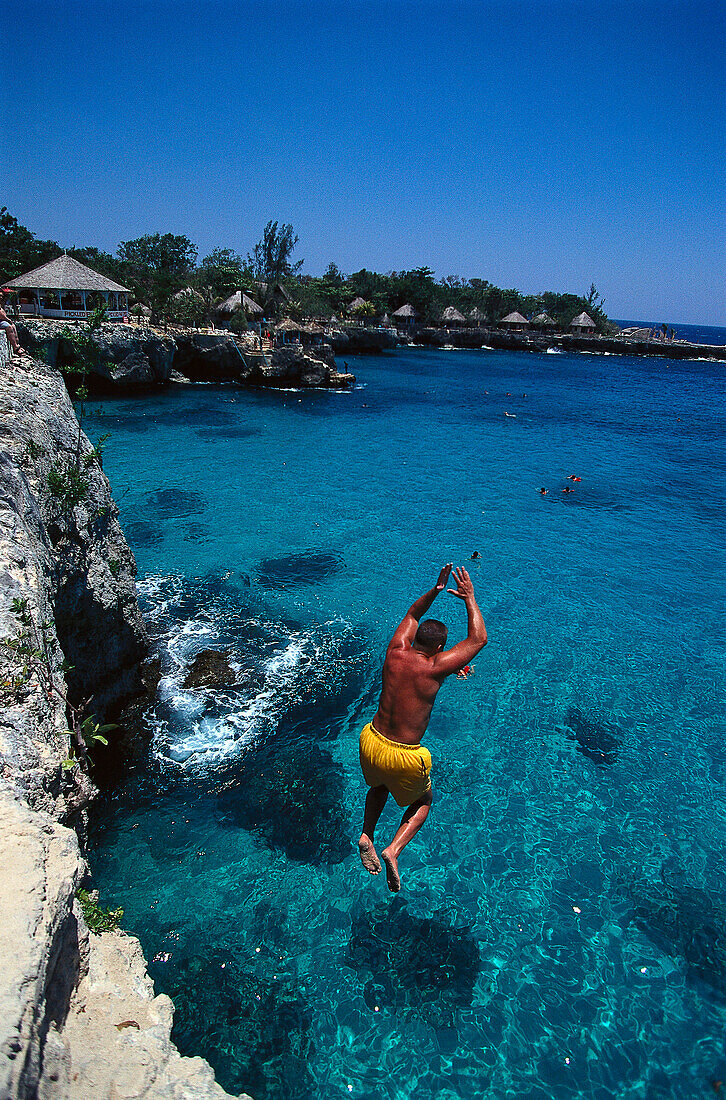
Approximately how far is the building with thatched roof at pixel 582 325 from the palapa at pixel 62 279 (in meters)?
78.3

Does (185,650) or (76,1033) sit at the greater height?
(76,1033)

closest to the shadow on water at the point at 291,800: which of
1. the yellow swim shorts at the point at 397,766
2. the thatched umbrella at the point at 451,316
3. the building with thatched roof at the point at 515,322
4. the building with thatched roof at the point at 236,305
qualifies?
the yellow swim shorts at the point at 397,766

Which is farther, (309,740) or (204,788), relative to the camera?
(309,740)

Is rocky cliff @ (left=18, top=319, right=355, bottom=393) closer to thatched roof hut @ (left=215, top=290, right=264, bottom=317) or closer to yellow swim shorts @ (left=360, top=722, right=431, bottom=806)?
thatched roof hut @ (left=215, top=290, right=264, bottom=317)

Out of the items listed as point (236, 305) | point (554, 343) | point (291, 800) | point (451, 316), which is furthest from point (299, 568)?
point (554, 343)

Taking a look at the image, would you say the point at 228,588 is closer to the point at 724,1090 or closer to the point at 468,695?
the point at 468,695

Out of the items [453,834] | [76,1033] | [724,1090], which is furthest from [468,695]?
[76,1033]

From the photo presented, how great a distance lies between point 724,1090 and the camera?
4953mm

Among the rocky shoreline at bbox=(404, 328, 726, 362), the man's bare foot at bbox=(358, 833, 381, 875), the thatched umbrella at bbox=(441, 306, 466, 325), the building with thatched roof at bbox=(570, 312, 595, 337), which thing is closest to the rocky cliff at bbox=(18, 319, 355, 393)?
the man's bare foot at bbox=(358, 833, 381, 875)

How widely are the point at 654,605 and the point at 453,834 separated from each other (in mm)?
8715

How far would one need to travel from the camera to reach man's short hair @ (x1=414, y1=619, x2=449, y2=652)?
481 centimetres

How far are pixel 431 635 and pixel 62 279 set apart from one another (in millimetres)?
37256

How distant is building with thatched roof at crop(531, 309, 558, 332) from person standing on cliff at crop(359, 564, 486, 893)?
9552cm

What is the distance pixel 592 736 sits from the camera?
30.2 feet
